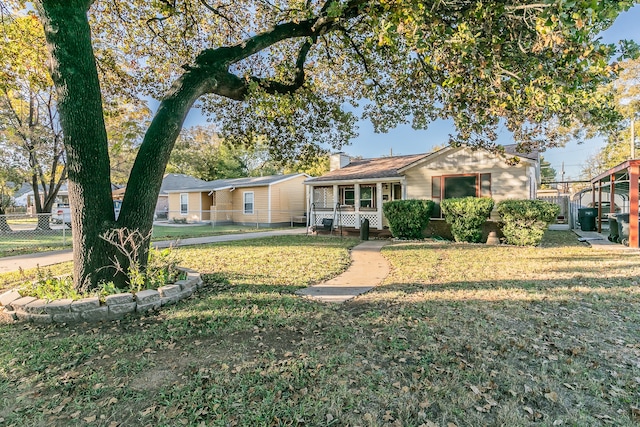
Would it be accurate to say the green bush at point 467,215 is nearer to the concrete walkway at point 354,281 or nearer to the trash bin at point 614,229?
the concrete walkway at point 354,281

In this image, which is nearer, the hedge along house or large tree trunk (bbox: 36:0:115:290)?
large tree trunk (bbox: 36:0:115:290)

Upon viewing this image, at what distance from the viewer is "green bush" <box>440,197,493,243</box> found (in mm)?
10906

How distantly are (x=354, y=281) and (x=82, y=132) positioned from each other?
16.1 ft

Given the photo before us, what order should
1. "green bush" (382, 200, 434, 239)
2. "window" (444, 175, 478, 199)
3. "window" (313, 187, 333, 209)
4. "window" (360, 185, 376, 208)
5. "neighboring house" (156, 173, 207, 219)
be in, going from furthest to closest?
"neighboring house" (156, 173, 207, 219) → "window" (313, 187, 333, 209) → "window" (360, 185, 376, 208) → "window" (444, 175, 478, 199) → "green bush" (382, 200, 434, 239)

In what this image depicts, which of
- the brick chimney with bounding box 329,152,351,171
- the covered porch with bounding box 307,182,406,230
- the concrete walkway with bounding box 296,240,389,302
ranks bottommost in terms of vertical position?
the concrete walkway with bounding box 296,240,389,302

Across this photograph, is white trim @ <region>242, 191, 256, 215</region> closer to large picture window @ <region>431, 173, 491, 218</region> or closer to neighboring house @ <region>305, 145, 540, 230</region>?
neighboring house @ <region>305, 145, 540, 230</region>

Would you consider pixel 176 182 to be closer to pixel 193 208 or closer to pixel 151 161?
pixel 193 208

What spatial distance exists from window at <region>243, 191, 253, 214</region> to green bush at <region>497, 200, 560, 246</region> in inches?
658

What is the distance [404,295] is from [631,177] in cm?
947

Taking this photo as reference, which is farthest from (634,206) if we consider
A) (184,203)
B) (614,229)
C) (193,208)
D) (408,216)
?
(184,203)

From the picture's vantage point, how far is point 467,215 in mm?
11188

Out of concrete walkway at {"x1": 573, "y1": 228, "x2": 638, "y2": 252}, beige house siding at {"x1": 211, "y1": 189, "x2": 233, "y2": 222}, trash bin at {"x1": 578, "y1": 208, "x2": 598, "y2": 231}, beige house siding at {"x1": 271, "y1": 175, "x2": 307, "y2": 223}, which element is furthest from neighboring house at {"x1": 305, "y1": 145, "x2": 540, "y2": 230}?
beige house siding at {"x1": 211, "y1": 189, "x2": 233, "y2": 222}

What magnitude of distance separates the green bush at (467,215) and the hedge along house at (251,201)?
40.6 feet

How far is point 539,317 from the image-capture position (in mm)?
4176
